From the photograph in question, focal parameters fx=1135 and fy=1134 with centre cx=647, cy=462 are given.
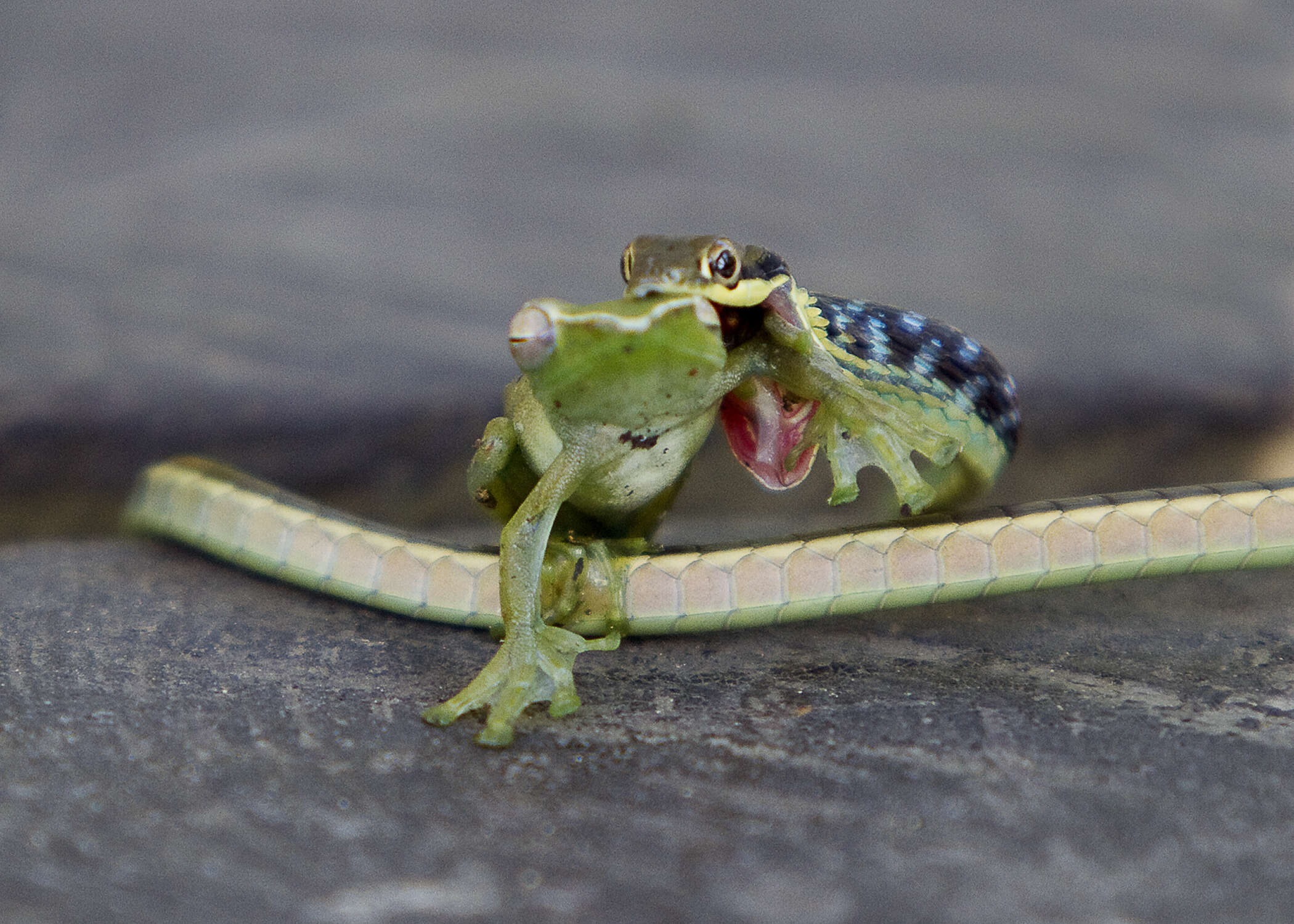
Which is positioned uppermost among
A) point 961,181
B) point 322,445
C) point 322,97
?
point 322,97

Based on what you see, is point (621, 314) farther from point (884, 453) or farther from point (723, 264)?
point (884, 453)

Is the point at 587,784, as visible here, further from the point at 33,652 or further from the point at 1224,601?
the point at 1224,601

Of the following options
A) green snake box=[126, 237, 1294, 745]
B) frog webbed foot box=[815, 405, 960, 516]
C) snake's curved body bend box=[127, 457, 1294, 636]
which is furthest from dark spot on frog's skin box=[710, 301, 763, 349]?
snake's curved body bend box=[127, 457, 1294, 636]

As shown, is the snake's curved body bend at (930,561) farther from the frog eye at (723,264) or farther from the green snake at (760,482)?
the frog eye at (723,264)

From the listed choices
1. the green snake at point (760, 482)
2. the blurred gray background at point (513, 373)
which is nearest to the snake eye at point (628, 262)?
the green snake at point (760, 482)

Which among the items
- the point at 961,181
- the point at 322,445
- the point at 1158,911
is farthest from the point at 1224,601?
the point at 961,181

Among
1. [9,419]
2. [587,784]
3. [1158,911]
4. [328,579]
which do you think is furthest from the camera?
[9,419]
